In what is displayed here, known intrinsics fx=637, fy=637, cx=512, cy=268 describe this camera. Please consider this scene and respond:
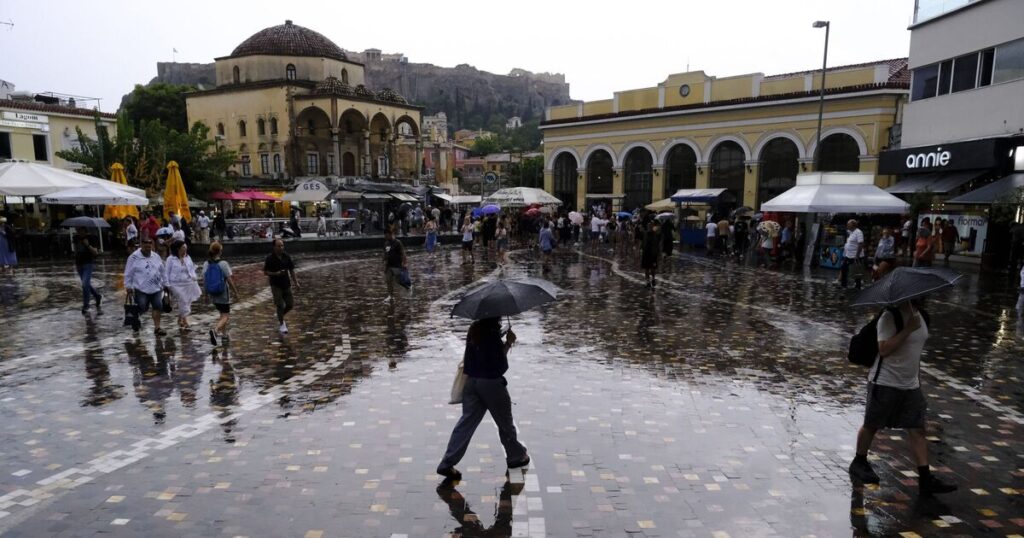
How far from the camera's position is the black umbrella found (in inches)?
201

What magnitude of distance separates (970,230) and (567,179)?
27.4 metres

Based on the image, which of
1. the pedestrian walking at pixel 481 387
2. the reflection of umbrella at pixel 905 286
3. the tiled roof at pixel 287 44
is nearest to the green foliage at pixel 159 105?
the tiled roof at pixel 287 44

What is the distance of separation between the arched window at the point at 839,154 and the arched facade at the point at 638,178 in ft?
33.3

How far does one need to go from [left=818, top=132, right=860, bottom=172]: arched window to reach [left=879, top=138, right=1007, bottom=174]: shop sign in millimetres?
8849

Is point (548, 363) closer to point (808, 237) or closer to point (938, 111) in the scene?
point (808, 237)

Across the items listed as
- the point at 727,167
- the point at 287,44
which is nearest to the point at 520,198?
the point at 727,167

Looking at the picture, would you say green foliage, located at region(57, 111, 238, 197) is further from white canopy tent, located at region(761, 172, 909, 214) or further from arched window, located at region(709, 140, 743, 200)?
arched window, located at region(709, 140, 743, 200)

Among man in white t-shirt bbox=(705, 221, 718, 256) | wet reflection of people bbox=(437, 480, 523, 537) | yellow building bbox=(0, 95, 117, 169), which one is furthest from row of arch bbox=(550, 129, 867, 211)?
wet reflection of people bbox=(437, 480, 523, 537)

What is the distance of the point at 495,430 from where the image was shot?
6555 millimetres

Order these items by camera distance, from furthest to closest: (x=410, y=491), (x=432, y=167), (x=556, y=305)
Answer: (x=432, y=167)
(x=556, y=305)
(x=410, y=491)

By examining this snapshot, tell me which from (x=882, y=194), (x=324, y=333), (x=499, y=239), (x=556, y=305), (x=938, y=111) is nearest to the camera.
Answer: (x=324, y=333)

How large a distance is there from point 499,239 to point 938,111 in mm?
15218

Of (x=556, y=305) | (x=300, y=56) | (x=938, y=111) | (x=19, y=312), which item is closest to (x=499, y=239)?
(x=556, y=305)

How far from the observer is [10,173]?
18953 mm
